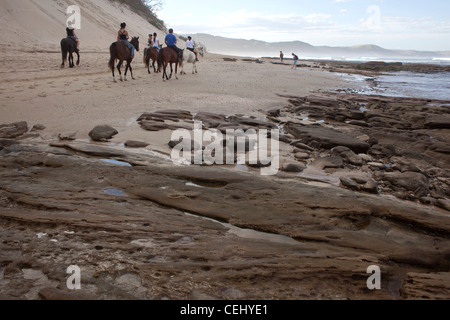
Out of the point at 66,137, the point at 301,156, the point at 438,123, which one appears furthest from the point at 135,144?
the point at 438,123

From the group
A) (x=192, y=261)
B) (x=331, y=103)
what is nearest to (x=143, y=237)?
(x=192, y=261)

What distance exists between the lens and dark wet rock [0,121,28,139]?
5013 mm

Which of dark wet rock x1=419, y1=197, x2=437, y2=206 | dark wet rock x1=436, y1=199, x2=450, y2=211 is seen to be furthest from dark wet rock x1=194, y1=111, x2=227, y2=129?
dark wet rock x1=436, y1=199, x2=450, y2=211

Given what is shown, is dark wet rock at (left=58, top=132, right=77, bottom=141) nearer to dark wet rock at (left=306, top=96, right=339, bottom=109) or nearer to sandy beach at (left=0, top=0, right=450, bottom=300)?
sandy beach at (left=0, top=0, right=450, bottom=300)

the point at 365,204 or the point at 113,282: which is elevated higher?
the point at 365,204

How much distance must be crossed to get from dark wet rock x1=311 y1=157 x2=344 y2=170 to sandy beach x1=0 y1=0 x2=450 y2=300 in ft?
0.07

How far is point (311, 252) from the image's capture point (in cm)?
246

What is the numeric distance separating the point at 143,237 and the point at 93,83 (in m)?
8.77

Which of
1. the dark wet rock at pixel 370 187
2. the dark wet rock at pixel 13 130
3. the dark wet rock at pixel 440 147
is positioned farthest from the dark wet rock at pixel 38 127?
the dark wet rock at pixel 440 147

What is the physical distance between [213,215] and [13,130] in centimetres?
417

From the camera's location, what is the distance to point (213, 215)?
299cm

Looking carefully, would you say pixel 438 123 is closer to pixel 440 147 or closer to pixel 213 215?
pixel 440 147

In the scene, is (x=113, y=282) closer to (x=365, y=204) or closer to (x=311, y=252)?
(x=311, y=252)
